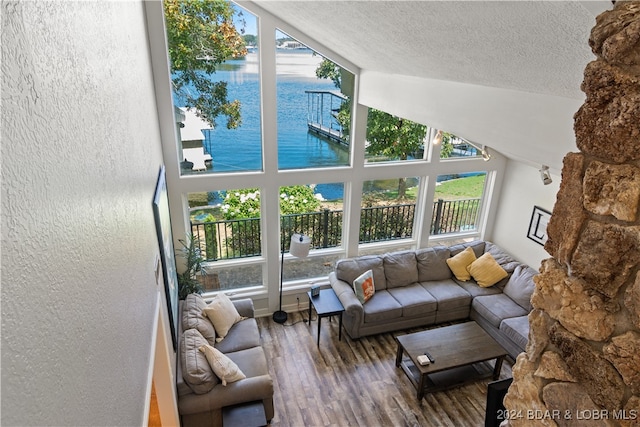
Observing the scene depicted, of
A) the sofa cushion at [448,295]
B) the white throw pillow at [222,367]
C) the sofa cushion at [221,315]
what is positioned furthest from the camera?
the sofa cushion at [448,295]

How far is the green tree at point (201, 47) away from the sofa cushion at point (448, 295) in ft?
11.3

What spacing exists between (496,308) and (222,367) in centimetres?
339

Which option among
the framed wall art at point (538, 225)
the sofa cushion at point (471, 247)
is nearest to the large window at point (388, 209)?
the sofa cushion at point (471, 247)

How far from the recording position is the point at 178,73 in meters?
4.21

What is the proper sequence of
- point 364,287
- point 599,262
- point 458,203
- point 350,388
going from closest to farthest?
1. point 599,262
2. point 350,388
3. point 364,287
4. point 458,203

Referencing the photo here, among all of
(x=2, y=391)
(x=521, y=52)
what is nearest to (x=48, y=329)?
(x=2, y=391)

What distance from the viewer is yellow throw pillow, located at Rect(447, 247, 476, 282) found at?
18.2 feet

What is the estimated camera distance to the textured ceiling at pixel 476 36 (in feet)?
5.29

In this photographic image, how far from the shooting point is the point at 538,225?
17.8 feet

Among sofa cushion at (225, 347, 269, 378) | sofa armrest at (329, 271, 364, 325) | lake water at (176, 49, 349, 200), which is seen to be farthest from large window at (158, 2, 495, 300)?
sofa cushion at (225, 347, 269, 378)

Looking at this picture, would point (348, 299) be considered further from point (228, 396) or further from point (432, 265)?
point (228, 396)

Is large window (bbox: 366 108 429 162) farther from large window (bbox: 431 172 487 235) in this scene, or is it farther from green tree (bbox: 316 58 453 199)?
large window (bbox: 431 172 487 235)

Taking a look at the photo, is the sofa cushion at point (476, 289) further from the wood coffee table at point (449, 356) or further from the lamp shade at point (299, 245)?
the lamp shade at point (299, 245)

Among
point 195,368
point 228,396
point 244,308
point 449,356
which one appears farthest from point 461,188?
point 195,368
